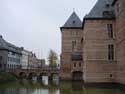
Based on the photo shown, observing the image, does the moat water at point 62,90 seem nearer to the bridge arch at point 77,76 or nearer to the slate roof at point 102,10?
the slate roof at point 102,10

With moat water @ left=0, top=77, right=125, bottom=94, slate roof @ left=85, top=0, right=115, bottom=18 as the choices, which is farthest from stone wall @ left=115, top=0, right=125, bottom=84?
slate roof @ left=85, top=0, right=115, bottom=18

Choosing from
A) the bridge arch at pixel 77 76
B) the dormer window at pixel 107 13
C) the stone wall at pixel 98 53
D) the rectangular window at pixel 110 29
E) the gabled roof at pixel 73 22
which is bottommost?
the bridge arch at pixel 77 76

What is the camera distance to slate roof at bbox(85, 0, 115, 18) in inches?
1461

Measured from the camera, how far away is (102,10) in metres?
37.7

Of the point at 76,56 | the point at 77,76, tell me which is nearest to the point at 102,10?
the point at 76,56

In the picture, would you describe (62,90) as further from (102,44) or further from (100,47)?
(102,44)

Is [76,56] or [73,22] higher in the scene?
[73,22]

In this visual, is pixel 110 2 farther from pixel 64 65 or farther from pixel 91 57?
pixel 64 65

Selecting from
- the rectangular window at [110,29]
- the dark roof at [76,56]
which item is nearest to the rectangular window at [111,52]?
the rectangular window at [110,29]

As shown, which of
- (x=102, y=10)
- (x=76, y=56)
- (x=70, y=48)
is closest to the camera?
(x=102, y=10)

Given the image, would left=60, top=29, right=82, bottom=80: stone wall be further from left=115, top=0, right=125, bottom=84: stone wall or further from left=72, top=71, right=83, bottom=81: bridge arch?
left=115, top=0, right=125, bottom=84: stone wall

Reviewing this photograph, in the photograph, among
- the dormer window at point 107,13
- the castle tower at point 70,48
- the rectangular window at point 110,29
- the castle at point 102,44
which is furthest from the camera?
the castle tower at point 70,48

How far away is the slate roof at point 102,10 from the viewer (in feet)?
122

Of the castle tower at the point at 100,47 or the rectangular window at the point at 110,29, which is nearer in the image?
the castle tower at the point at 100,47
